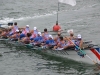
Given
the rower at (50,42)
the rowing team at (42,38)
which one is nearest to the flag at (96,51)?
the rowing team at (42,38)

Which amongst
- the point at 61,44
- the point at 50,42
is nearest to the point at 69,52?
the point at 61,44

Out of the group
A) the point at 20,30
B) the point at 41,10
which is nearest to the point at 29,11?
the point at 41,10

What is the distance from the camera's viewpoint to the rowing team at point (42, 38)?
934 inches

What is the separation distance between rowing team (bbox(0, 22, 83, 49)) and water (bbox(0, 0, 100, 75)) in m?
1.14

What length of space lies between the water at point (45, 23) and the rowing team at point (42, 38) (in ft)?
3.75

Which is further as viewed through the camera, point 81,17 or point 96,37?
Result: point 81,17

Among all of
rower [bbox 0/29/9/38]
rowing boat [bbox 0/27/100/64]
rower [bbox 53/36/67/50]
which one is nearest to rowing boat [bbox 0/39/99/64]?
rowing boat [bbox 0/27/100/64]

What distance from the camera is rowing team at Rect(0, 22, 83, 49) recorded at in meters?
23.7

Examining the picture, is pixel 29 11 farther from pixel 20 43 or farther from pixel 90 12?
pixel 20 43

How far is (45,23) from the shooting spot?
116 ft

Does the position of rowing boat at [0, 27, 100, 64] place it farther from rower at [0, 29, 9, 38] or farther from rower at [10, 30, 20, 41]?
rower at [0, 29, 9, 38]

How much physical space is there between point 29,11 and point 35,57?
17934 millimetres

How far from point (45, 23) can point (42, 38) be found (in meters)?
9.73

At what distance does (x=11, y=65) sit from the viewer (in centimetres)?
2312
